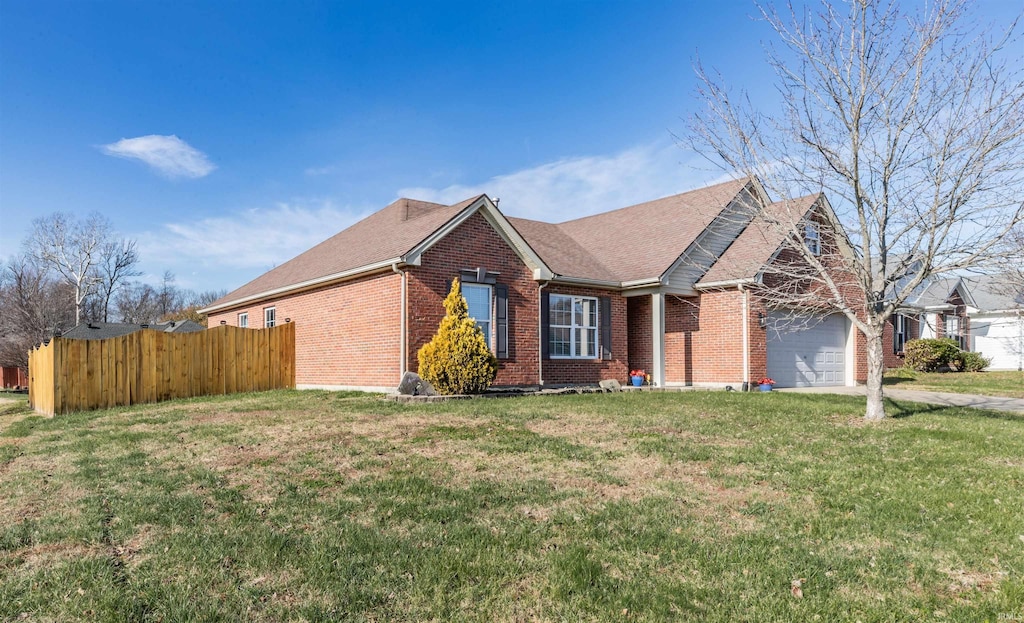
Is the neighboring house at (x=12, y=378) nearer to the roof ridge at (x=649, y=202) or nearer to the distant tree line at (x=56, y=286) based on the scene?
the distant tree line at (x=56, y=286)

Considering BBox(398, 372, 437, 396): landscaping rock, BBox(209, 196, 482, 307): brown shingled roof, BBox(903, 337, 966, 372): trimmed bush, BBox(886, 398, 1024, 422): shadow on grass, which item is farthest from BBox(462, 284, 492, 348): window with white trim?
BBox(903, 337, 966, 372): trimmed bush

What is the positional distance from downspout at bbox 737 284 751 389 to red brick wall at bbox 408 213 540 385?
5.54 meters

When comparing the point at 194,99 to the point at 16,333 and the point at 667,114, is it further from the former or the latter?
the point at 16,333

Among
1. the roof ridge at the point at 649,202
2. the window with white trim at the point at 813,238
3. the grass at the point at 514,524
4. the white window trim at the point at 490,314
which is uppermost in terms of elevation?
the roof ridge at the point at 649,202

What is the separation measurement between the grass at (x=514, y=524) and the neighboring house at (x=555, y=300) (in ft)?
18.6

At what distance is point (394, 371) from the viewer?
47.6 ft

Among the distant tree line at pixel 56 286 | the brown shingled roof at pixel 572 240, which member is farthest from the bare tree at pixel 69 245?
the brown shingled roof at pixel 572 240

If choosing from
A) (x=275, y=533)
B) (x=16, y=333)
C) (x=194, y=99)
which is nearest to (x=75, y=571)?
(x=275, y=533)

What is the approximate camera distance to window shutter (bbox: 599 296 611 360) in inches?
709

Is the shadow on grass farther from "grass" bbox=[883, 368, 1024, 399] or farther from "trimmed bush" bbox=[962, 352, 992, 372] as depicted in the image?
"trimmed bush" bbox=[962, 352, 992, 372]

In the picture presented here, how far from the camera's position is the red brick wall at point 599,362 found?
1722 centimetres

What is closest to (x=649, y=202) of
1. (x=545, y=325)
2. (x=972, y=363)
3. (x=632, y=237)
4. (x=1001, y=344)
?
(x=632, y=237)

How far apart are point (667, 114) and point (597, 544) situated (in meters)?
10.0

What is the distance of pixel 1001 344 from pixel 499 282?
1141 inches
